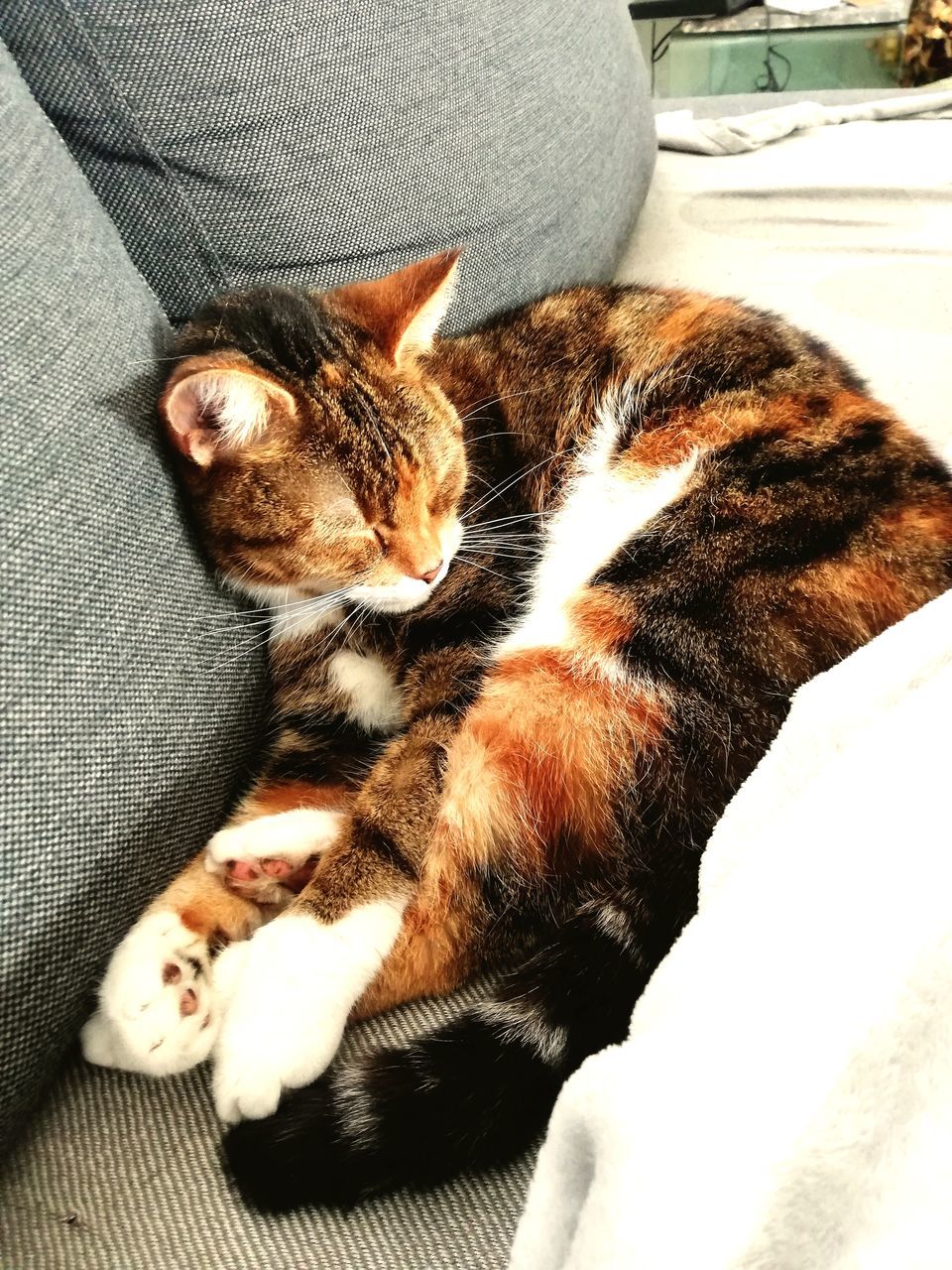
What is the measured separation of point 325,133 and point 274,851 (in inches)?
29.0

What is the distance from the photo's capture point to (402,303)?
884 millimetres

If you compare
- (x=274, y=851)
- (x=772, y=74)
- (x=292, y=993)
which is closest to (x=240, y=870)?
(x=274, y=851)

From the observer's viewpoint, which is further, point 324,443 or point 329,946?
point 324,443

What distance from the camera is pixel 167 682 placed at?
65 centimetres

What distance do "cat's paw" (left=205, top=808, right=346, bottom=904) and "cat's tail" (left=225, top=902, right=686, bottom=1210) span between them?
20 centimetres

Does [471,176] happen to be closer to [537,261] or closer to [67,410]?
[537,261]

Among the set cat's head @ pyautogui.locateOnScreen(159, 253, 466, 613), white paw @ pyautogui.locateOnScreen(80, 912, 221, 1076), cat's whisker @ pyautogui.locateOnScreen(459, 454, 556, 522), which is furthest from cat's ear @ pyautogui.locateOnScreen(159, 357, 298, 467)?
white paw @ pyautogui.locateOnScreen(80, 912, 221, 1076)

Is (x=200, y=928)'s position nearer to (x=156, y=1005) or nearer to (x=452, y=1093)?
(x=156, y=1005)

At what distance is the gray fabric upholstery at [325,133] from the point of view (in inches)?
31.4

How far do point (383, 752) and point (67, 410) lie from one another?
420 millimetres

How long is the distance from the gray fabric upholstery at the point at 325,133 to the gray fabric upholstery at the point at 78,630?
13cm

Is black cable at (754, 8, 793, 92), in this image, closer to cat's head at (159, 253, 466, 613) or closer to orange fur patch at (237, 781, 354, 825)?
cat's head at (159, 253, 466, 613)

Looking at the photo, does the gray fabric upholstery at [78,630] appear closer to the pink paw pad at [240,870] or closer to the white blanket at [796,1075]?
the pink paw pad at [240,870]

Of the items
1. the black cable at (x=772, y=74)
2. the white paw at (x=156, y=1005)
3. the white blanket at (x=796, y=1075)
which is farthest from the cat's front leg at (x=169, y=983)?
the black cable at (x=772, y=74)
